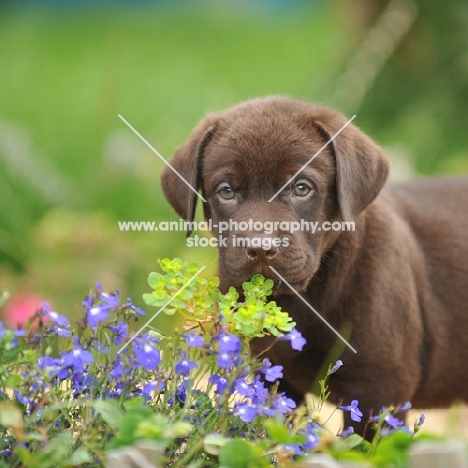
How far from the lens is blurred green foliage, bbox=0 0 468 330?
561 cm

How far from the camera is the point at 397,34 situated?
750cm

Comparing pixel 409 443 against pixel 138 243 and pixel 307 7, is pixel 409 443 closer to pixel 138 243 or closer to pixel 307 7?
pixel 138 243

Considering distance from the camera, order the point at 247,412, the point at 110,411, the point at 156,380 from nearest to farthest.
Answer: the point at 110,411, the point at 247,412, the point at 156,380

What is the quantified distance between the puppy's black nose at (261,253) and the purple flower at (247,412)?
712 millimetres

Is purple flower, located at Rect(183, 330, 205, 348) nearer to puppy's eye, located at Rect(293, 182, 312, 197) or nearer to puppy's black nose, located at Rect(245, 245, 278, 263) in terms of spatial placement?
puppy's black nose, located at Rect(245, 245, 278, 263)

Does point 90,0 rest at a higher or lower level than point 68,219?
→ lower

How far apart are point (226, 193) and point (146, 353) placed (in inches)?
42.4

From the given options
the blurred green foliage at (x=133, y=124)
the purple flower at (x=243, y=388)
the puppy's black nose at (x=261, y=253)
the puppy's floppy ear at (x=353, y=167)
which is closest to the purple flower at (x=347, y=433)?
the purple flower at (x=243, y=388)

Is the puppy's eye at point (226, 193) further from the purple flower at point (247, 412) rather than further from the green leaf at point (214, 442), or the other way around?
the green leaf at point (214, 442)

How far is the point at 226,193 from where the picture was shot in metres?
3.31

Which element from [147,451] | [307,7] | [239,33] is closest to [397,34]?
[147,451]

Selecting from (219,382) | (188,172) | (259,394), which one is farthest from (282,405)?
(188,172)

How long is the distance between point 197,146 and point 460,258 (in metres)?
1.17

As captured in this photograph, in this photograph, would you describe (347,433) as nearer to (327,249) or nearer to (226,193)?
(327,249)
